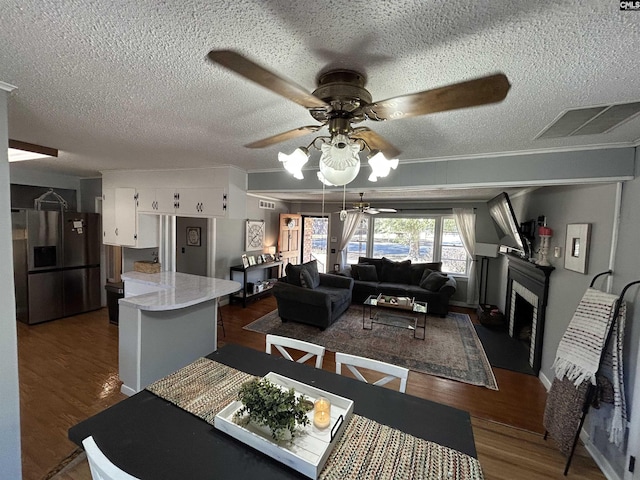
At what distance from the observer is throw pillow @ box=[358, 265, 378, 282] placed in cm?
593

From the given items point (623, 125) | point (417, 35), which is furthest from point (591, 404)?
point (417, 35)

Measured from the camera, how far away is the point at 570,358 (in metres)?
1.95

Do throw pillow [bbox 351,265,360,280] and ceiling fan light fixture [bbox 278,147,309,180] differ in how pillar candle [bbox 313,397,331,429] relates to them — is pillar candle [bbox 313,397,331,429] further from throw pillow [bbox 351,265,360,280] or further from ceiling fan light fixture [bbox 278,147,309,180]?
throw pillow [bbox 351,265,360,280]

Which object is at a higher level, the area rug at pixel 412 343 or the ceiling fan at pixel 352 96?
the ceiling fan at pixel 352 96

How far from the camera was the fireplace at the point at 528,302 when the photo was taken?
300 centimetres

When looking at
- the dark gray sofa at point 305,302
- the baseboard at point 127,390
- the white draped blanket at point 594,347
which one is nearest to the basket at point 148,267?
the baseboard at point 127,390

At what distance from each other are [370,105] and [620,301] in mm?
2093

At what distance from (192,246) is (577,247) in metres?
5.97

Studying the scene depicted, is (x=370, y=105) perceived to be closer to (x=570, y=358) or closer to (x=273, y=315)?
(x=570, y=358)

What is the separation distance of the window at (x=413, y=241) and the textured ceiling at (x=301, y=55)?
438 centimetres

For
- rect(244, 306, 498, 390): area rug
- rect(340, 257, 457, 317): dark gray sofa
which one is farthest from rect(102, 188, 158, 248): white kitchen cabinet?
rect(340, 257, 457, 317): dark gray sofa

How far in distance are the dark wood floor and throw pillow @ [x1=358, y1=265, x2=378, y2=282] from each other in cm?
274

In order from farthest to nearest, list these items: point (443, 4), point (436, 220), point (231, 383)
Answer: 1. point (436, 220)
2. point (231, 383)
3. point (443, 4)

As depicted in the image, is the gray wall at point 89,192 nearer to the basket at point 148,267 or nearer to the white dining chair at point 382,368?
the basket at point 148,267
